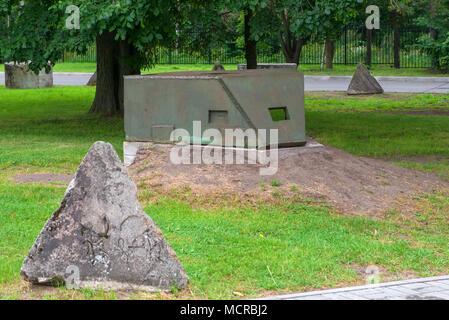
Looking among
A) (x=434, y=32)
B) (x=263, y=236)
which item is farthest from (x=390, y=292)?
(x=434, y=32)

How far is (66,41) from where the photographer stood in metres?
13.6

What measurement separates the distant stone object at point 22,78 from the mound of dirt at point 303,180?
18.1 meters

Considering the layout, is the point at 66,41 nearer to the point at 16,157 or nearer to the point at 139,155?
the point at 16,157

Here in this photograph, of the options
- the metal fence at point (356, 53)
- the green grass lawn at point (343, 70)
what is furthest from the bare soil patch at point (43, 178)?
the metal fence at point (356, 53)

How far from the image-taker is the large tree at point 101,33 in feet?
39.7

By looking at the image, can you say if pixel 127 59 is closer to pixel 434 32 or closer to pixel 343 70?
pixel 343 70

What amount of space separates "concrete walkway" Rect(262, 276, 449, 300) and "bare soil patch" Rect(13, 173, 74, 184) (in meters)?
5.20

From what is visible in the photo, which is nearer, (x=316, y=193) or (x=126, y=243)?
(x=126, y=243)

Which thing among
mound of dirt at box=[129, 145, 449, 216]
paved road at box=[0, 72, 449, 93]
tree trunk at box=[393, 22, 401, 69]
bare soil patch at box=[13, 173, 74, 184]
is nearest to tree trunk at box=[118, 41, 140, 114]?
bare soil patch at box=[13, 173, 74, 184]

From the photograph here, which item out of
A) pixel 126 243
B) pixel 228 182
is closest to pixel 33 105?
pixel 228 182

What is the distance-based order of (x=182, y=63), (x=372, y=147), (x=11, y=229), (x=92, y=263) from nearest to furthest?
(x=92, y=263), (x=11, y=229), (x=372, y=147), (x=182, y=63)

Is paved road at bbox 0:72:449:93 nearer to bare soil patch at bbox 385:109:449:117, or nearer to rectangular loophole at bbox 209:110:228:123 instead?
bare soil patch at bbox 385:109:449:117

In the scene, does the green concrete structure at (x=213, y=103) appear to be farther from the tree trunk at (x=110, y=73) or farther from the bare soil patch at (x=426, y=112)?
the bare soil patch at (x=426, y=112)
